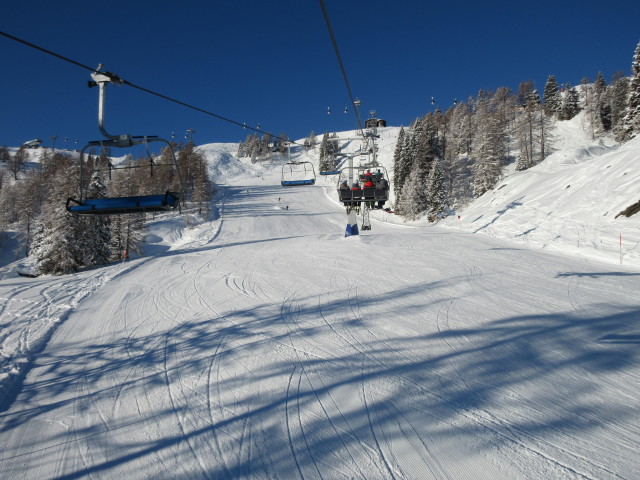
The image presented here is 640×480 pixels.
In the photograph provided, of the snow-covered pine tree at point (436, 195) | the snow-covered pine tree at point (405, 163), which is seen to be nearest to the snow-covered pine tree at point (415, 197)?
the snow-covered pine tree at point (436, 195)

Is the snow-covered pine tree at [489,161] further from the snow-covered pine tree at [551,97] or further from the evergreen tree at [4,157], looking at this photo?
the evergreen tree at [4,157]

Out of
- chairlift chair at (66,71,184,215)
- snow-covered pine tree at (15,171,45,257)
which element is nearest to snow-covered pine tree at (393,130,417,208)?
chairlift chair at (66,71,184,215)

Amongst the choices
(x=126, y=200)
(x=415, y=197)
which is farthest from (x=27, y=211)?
(x=415, y=197)

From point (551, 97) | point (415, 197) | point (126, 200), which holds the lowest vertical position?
point (126, 200)

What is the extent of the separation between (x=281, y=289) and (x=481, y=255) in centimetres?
972

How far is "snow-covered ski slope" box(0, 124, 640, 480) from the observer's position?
378cm

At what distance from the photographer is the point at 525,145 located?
4481cm

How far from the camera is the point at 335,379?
17.0ft

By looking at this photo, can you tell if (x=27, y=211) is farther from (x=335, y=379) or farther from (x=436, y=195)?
(x=335, y=379)

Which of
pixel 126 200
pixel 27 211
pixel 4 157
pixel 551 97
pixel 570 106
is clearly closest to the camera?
pixel 126 200

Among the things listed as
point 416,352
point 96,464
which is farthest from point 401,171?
point 96,464

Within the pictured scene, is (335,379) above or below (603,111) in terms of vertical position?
below

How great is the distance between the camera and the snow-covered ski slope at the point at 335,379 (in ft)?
12.4

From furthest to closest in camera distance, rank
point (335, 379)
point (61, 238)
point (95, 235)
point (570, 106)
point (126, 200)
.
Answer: point (570, 106)
point (95, 235)
point (61, 238)
point (126, 200)
point (335, 379)
